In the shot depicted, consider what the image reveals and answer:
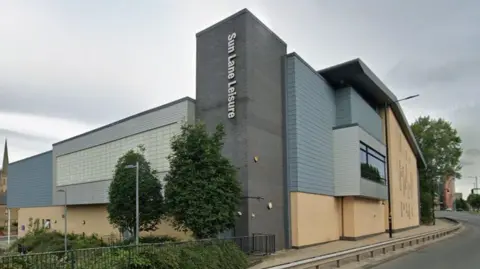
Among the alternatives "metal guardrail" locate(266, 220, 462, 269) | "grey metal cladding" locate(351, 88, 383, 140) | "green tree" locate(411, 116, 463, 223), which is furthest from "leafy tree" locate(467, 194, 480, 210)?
"metal guardrail" locate(266, 220, 462, 269)

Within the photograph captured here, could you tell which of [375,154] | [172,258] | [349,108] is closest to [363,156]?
[349,108]

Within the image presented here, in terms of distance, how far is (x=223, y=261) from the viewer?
47.8 ft

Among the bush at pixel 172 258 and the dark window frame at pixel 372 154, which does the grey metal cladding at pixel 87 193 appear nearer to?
the dark window frame at pixel 372 154

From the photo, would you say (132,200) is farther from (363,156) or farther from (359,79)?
(359,79)

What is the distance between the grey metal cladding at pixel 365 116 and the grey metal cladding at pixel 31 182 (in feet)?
84.4

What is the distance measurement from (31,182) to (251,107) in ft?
96.8

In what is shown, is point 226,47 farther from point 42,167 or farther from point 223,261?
point 42,167

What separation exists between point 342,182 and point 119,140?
47.3 feet

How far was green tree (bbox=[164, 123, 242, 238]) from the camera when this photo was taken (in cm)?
1678

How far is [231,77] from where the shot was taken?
71.8 ft

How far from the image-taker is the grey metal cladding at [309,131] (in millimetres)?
23625

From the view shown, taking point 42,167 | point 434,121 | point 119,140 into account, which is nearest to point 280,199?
point 119,140

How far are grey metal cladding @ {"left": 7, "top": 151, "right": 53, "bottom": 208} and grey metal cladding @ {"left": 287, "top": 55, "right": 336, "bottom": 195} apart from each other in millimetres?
24149

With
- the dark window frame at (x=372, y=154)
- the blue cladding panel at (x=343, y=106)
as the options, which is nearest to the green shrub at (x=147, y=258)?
the dark window frame at (x=372, y=154)
